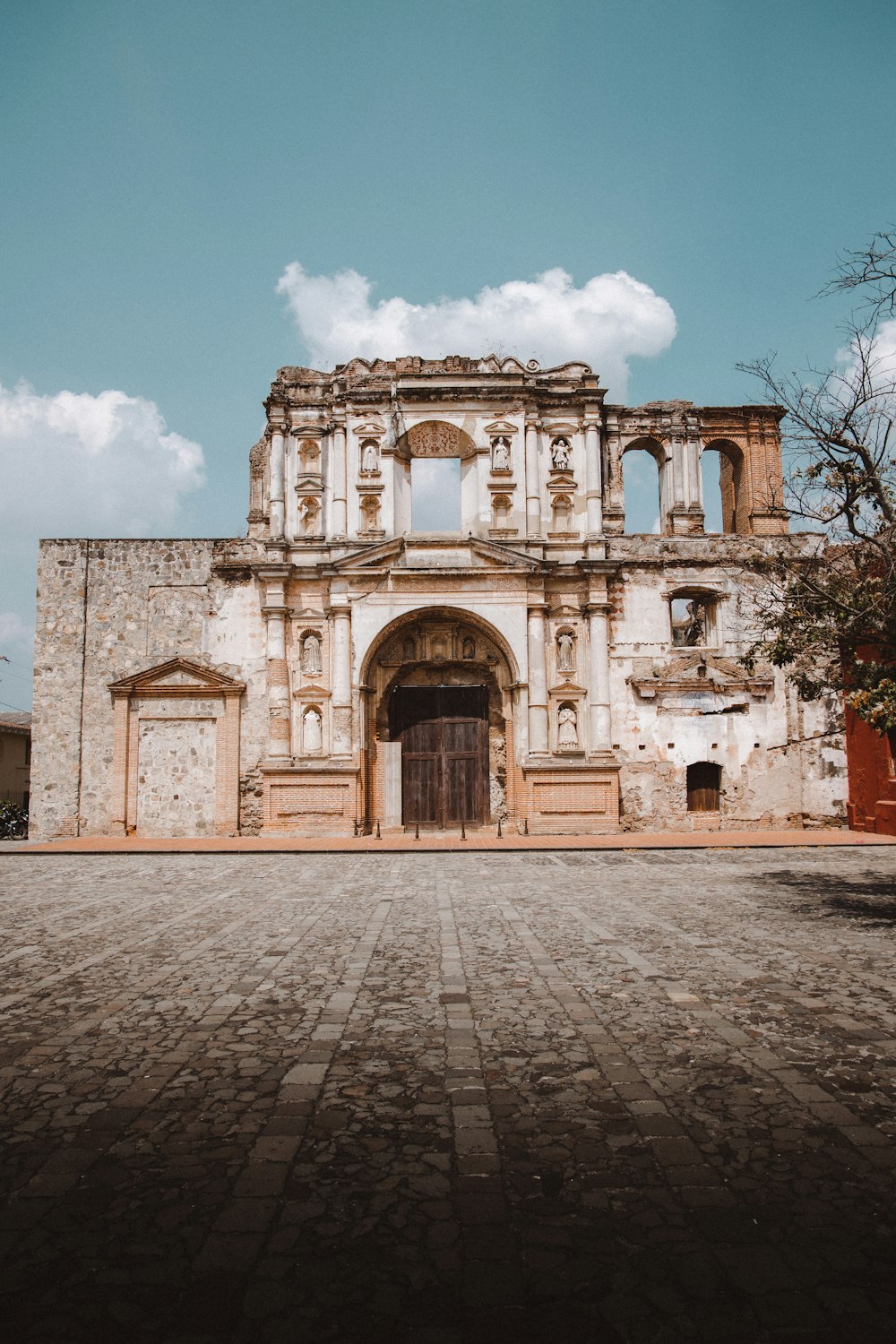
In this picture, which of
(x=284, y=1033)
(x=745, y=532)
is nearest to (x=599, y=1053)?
(x=284, y=1033)

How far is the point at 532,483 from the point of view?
21828 mm

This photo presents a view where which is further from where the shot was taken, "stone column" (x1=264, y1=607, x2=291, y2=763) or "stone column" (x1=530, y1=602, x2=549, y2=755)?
"stone column" (x1=264, y1=607, x2=291, y2=763)

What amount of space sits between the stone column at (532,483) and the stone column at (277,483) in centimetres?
616

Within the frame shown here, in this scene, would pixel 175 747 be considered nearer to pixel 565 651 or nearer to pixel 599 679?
pixel 565 651

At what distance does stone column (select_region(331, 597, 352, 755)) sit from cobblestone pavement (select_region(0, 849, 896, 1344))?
12.6 m

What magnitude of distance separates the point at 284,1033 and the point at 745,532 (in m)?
20.9

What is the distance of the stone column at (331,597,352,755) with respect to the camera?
2080 cm

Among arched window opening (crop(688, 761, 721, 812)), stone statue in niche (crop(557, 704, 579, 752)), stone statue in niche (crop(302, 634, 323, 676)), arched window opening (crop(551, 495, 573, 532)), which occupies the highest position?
arched window opening (crop(551, 495, 573, 532))

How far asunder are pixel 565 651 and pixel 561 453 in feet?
16.9

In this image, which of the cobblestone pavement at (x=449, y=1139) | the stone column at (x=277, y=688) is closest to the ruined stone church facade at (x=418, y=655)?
the stone column at (x=277, y=688)

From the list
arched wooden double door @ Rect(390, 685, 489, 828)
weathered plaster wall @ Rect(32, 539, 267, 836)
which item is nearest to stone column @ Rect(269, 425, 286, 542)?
weathered plaster wall @ Rect(32, 539, 267, 836)

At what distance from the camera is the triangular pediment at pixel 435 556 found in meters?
21.1

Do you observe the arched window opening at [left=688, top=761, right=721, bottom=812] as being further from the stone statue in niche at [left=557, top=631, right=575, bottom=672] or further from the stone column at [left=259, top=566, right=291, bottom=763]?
the stone column at [left=259, top=566, right=291, bottom=763]

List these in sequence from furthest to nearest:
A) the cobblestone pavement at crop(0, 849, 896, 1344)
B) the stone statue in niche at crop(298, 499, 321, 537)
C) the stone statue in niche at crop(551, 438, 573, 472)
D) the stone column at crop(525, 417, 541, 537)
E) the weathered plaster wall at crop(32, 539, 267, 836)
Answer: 1. the stone statue in niche at crop(551, 438, 573, 472)
2. the stone statue in niche at crop(298, 499, 321, 537)
3. the stone column at crop(525, 417, 541, 537)
4. the weathered plaster wall at crop(32, 539, 267, 836)
5. the cobblestone pavement at crop(0, 849, 896, 1344)
